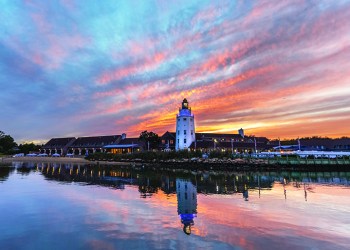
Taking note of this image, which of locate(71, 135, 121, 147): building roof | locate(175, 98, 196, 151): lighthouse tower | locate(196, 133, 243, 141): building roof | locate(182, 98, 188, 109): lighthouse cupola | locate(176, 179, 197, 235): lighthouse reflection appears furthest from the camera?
locate(71, 135, 121, 147): building roof

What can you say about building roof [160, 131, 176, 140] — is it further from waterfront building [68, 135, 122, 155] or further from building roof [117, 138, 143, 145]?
waterfront building [68, 135, 122, 155]

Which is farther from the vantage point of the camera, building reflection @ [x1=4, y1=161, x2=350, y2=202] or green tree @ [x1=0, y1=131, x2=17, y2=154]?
green tree @ [x1=0, y1=131, x2=17, y2=154]

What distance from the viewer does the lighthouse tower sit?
274ft

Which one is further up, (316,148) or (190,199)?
(316,148)

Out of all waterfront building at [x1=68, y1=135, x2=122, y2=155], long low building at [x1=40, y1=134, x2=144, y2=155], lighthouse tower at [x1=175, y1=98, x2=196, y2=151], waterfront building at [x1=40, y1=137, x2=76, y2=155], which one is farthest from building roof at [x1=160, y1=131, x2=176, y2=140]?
waterfront building at [x1=40, y1=137, x2=76, y2=155]

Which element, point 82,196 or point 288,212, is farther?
point 82,196

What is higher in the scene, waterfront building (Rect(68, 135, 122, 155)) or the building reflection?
waterfront building (Rect(68, 135, 122, 155))

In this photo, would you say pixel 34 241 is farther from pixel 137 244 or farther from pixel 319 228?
pixel 319 228

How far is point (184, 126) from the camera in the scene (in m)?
83.8

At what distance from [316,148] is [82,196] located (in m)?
93.3

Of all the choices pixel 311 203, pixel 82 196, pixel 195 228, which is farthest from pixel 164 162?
pixel 195 228

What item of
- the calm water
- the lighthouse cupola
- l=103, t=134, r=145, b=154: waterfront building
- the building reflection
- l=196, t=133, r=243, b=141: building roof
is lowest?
the calm water

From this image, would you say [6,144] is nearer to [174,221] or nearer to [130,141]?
[130,141]

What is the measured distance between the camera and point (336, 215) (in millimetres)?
15594
